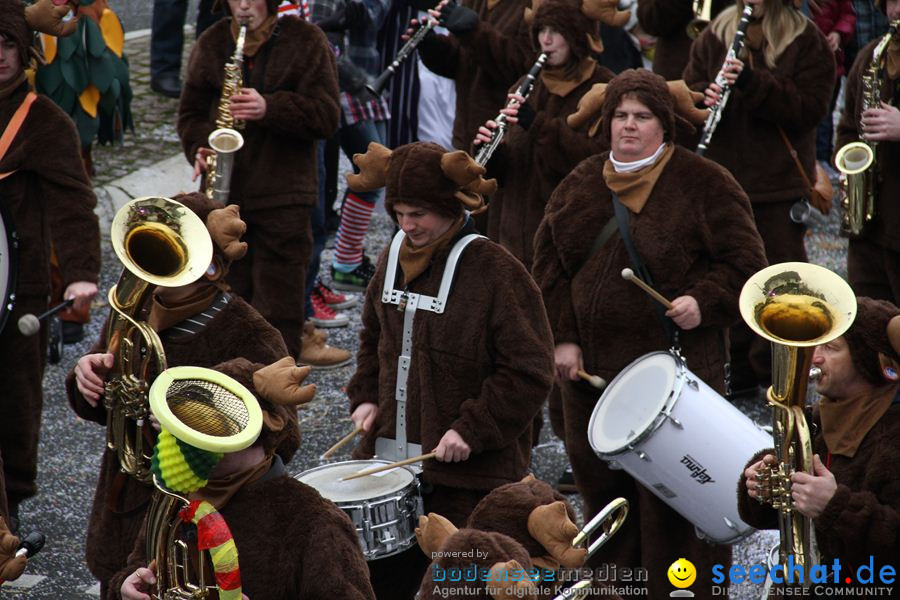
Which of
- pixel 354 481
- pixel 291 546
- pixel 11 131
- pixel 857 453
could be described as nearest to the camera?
pixel 291 546

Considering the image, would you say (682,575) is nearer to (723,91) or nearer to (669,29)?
(723,91)

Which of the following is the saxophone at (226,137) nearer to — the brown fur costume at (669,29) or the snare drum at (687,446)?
the snare drum at (687,446)

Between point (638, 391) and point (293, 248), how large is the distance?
8.49ft

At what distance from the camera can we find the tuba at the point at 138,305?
180 inches

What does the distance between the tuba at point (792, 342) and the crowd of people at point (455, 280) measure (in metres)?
0.04

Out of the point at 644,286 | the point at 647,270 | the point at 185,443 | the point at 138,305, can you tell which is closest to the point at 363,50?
the point at 647,270

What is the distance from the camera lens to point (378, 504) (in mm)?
4730

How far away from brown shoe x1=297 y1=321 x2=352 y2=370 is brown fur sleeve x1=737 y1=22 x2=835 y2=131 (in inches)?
105

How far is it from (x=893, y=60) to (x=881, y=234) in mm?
784

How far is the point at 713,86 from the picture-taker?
23.5ft

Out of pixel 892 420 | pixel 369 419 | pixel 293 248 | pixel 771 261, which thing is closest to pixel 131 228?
pixel 369 419

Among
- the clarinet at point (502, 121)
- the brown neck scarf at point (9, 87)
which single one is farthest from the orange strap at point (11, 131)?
the clarinet at point (502, 121)

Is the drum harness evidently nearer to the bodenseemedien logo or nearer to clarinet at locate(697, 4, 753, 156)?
the bodenseemedien logo

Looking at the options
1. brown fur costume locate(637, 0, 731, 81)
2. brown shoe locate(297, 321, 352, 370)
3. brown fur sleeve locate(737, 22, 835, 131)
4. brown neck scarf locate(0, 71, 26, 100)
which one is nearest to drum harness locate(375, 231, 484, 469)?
brown neck scarf locate(0, 71, 26, 100)
